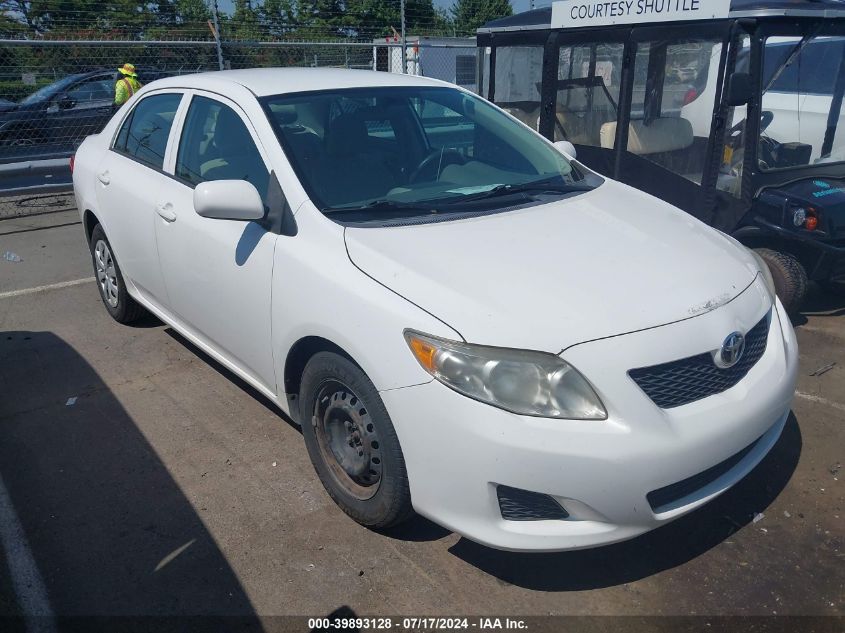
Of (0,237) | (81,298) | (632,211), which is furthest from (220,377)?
(0,237)

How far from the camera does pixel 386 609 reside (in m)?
2.68

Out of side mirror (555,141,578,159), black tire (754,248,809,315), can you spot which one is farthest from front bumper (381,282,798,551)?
black tire (754,248,809,315)

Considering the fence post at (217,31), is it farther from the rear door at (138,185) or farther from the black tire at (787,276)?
the black tire at (787,276)

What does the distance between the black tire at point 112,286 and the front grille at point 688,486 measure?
3.72 metres

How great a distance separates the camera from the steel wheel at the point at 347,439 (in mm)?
2830

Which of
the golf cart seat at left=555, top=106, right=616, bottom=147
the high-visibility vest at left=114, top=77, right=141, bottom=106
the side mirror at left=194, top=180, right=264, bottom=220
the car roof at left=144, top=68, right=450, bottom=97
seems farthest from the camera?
the high-visibility vest at left=114, top=77, right=141, bottom=106

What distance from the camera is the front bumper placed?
2371 mm

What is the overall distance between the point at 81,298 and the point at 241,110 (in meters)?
3.13

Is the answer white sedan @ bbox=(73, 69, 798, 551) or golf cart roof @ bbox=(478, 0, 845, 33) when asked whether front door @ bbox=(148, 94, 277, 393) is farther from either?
golf cart roof @ bbox=(478, 0, 845, 33)

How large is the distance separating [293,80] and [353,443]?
6.53ft

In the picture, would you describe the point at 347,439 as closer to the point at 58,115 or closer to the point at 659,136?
the point at 659,136

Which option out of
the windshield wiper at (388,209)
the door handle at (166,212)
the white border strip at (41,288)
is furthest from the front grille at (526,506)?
the white border strip at (41,288)

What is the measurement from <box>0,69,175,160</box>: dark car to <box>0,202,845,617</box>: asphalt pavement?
7.40 meters

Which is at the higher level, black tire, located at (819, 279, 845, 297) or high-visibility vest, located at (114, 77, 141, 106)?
high-visibility vest, located at (114, 77, 141, 106)
